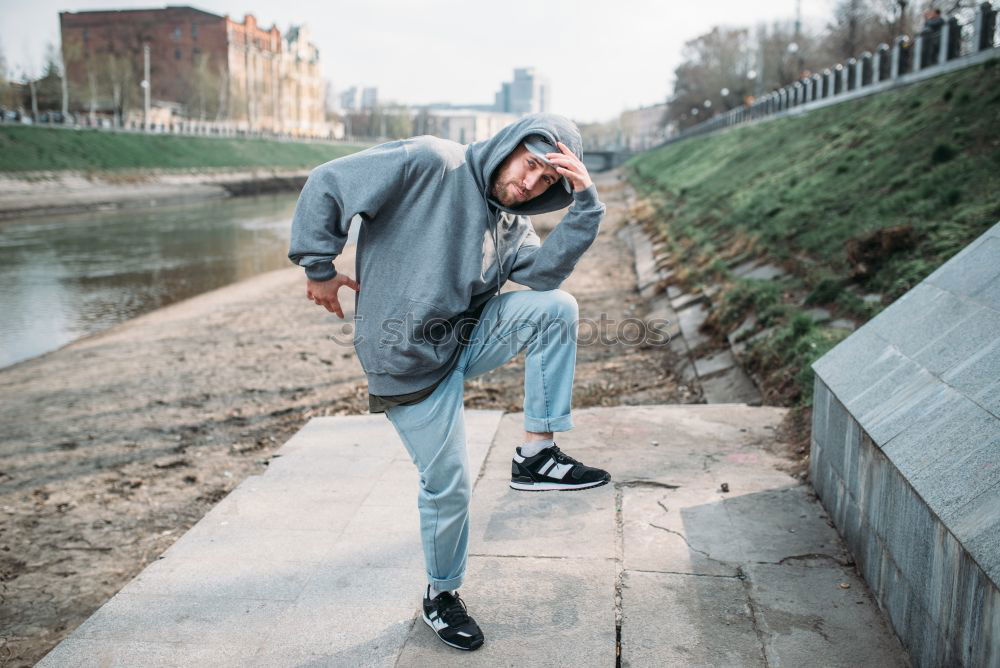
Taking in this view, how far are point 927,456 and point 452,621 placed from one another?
4.92 ft

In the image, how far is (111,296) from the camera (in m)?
15.0

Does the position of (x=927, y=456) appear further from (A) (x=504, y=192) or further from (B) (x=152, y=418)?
(B) (x=152, y=418)

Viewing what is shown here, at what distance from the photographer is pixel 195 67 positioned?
79312 millimetres

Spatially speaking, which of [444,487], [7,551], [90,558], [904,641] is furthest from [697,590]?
[7,551]

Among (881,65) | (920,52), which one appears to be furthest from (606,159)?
(920,52)

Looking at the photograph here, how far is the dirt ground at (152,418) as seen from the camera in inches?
154

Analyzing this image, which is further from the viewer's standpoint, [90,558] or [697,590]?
[90,558]

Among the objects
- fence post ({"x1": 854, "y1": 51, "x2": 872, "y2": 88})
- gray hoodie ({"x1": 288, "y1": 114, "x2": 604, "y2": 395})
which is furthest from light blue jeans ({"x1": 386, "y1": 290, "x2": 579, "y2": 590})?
fence post ({"x1": 854, "y1": 51, "x2": 872, "y2": 88})

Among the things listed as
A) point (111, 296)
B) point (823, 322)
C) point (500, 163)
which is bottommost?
point (111, 296)

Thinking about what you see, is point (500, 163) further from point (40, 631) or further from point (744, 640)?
point (40, 631)

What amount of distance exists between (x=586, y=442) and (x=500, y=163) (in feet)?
7.14

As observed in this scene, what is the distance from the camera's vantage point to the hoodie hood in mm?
2467

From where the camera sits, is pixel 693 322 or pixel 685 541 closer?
pixel 685 541

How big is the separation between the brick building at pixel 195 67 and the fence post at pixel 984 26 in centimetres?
6201
